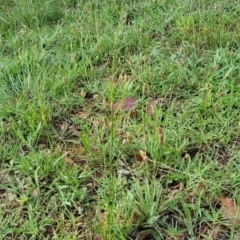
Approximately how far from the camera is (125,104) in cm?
233

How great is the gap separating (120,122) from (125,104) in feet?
0.55

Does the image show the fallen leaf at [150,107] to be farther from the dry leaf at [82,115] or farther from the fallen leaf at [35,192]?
the fallen leaf at [35,192]

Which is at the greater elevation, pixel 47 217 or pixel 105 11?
pixel 105 11

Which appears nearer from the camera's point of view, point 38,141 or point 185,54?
point 38,141

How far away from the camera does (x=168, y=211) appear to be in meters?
1.78

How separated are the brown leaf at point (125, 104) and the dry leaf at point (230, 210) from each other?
0.74 meters

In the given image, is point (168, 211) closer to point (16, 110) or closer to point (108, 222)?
point (108, 222)

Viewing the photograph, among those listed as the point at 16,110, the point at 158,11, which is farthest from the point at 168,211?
the point at 158,11

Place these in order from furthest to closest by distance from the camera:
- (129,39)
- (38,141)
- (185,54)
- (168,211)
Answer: (129,39)
(185,54)
(38,141)
(168,211)

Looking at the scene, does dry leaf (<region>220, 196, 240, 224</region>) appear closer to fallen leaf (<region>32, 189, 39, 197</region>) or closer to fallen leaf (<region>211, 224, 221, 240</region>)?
fallen leaf (<region>211, 224, 221, 240</region>)

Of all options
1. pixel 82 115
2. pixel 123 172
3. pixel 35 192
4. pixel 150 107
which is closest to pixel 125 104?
pixel 150 107

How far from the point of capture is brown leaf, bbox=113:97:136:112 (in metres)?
2.29

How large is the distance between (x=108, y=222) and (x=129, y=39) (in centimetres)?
154

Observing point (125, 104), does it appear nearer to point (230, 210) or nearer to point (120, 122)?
point (120, 122)
